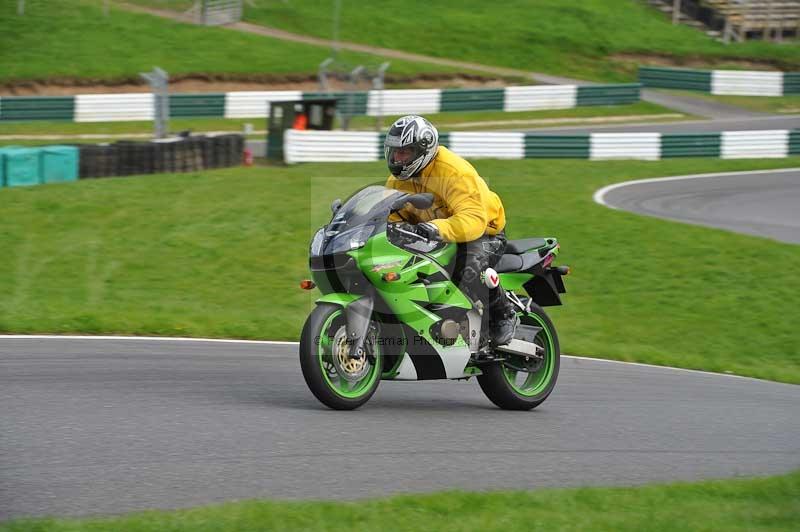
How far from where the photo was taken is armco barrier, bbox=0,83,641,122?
3023 centimetres

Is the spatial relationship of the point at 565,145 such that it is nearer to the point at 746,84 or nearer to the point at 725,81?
the point at 725,81

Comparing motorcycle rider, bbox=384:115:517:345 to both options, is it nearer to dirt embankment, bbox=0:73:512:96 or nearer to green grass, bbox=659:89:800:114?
dirt embankment, bbox=0:73:512:96

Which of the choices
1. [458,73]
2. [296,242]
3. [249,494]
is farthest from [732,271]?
[458,73]

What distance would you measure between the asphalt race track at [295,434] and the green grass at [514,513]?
26 cm

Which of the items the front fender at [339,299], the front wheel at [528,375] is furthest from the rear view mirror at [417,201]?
the front wheel at [528,375]

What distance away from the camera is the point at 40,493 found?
5.34 m

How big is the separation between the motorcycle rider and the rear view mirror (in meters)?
0.18

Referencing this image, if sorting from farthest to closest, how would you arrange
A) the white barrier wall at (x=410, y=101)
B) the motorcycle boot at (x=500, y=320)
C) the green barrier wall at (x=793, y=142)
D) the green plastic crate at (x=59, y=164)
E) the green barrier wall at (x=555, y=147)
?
the white barrier wall at (x=410, y=101), the green barrier wall at (x=793, y=142), the green barrier wall at (x=555, y=147), the green plastic crate at (x=59, y=164), the motorcycle boot at (x=500, y=320)

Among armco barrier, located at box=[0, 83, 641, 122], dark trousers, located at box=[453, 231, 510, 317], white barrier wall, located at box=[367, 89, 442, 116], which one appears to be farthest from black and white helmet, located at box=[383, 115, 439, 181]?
white barrier wall, located at box=[367, 89, 442, 116]

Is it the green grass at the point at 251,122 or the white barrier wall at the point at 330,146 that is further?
the green grass at the point at 251,122

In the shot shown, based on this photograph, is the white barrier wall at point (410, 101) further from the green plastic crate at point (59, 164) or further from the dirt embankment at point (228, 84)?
the green plastic crate at point (59, 164)

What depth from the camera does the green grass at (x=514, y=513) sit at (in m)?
4.98

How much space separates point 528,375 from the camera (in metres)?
8.83

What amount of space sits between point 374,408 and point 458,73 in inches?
1245
